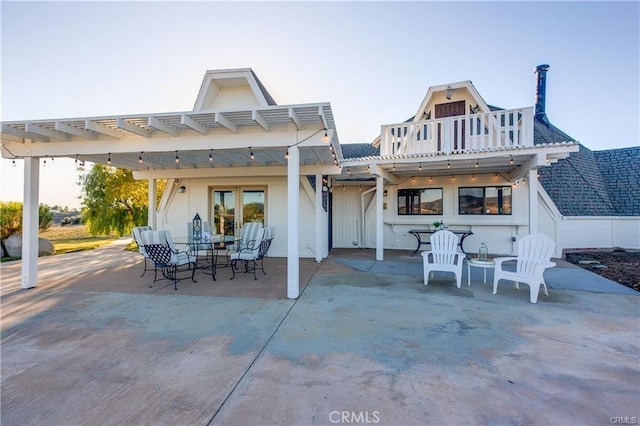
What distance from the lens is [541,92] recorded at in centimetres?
1170

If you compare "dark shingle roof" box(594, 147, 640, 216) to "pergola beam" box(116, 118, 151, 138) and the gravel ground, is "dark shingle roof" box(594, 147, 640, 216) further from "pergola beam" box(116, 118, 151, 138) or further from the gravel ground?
"pergola beam" box(116, 118, 151, 138)

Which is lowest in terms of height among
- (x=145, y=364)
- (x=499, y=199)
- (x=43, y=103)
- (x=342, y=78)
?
(x=145, y=364)

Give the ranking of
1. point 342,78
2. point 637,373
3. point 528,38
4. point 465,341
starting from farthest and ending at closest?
1. point 342,78
2. point 528,38
3. point 465,341
4. point 637,373

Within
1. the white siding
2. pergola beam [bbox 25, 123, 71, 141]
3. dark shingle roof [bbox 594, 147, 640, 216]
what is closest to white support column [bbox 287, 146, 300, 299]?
the white siding

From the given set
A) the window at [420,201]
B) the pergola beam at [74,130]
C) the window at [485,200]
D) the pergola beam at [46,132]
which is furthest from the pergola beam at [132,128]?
the window at [485,200]

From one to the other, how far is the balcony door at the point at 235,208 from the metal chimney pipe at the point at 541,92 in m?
11.4

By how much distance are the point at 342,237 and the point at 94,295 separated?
7.74 meters

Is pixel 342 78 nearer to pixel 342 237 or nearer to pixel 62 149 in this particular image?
pixel 342 237

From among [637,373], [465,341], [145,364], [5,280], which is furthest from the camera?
[5,280]

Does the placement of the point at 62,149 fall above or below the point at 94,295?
above

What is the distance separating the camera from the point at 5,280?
233 inches

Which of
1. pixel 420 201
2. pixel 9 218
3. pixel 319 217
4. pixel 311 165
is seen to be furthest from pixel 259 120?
pixel 9 218

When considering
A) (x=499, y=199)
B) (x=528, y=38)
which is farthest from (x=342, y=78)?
(x=499, y=199)

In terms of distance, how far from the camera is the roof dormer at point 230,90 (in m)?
8.09
